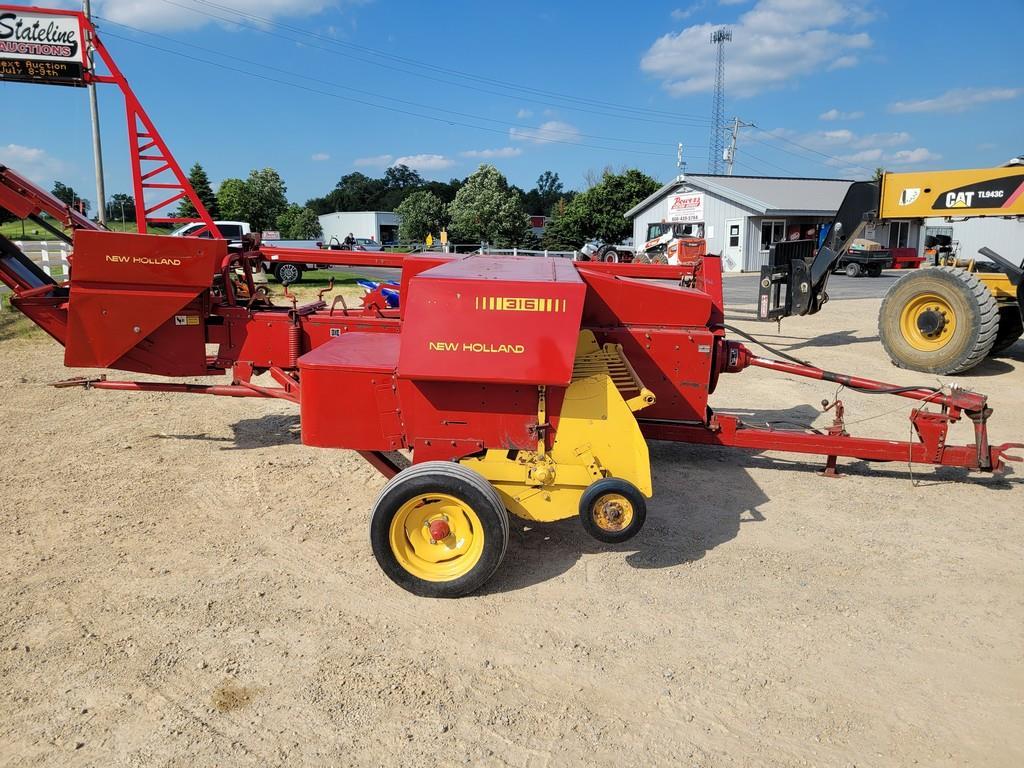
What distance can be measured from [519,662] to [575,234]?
40.7 m

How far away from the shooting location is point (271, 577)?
157 inches

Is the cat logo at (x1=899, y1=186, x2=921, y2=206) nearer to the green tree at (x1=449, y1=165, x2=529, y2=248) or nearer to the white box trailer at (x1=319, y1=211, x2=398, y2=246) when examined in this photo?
the green tree at (x1=449, y1=165, x2=529, y2=248)

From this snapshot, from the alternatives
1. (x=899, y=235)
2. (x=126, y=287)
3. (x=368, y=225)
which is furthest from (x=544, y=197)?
(x=126, y=287)

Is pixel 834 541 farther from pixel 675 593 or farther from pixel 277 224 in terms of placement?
pixel 277 224

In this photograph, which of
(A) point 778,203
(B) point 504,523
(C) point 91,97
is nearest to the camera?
(B) point 504,523

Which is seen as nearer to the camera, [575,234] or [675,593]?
[675,593]

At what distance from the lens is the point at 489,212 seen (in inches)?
1810

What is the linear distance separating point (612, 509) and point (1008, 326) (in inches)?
367

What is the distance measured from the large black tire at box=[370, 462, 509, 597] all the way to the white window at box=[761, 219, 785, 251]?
3249 cm

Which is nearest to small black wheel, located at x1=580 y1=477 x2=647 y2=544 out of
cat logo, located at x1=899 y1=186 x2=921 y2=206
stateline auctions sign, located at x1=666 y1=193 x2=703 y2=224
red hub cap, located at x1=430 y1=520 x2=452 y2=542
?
red hub cap, located at x1=430 y1=520 x2=452 y2=542

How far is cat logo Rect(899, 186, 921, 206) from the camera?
934cm

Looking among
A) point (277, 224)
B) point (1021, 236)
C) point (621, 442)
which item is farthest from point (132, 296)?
point (277, 224)

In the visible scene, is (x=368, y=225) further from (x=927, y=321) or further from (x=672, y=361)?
(x=672, y=361)

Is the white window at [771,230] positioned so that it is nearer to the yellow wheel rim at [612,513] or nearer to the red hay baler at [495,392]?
the red hay baler at [495,392]
